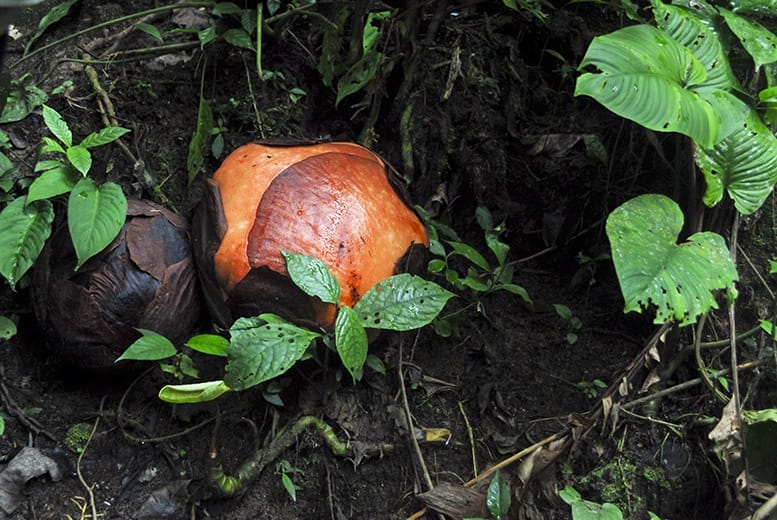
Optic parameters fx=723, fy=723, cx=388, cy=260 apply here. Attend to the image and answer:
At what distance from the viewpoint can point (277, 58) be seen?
270 cm

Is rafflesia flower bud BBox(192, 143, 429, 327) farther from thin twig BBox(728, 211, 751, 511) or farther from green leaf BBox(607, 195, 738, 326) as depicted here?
thin twig BBox(728, 211, 751, 511)

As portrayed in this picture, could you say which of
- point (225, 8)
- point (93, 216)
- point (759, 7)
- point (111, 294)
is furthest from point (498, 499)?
point (225, 8)

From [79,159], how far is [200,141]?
46 cm

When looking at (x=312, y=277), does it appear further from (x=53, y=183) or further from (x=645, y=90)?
(x=645, y=90)

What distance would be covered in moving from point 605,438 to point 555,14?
4.98 feet

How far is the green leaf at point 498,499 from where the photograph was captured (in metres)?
1.86

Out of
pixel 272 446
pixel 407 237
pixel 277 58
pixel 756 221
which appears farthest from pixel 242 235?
pixel 756 221

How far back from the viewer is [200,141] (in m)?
2.46

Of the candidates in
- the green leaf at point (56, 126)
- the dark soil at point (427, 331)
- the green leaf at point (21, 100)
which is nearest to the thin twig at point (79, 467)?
the dark soil at point (427, 331)

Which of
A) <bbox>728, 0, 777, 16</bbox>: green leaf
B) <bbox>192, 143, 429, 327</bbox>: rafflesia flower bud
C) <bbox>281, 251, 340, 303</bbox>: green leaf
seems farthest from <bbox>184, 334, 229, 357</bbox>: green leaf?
<bbox>728, 0, 777, 16</bbox>: green leaf

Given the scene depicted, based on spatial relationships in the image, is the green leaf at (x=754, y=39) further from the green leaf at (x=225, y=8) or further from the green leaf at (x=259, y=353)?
the green leaf at (x=225, y=8)

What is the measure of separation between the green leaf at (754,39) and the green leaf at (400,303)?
1062 millimetres

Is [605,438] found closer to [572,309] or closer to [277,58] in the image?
[572,309]

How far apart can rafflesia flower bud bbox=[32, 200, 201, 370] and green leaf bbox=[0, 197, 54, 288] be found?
0.20 ft
